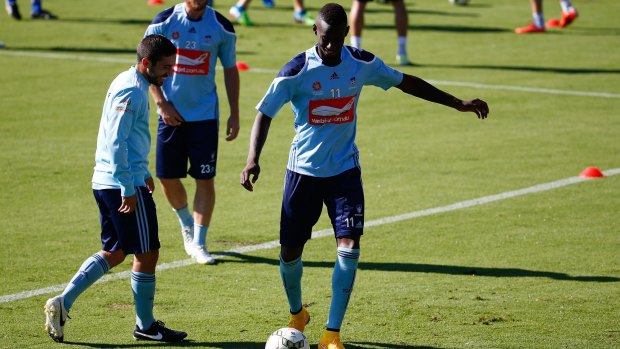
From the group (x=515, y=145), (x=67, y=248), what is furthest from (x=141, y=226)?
(x=515, y=145)

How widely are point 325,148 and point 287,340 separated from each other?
1.32 m

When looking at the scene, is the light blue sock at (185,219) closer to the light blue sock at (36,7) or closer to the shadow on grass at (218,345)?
the shadow on grass at (218,345)

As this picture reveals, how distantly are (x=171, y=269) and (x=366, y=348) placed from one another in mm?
2612

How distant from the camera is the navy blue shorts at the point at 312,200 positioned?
7309 millimetres

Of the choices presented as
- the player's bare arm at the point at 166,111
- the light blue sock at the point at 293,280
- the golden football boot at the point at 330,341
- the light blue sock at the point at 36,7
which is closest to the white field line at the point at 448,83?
the light blue sock at the point at 36,7

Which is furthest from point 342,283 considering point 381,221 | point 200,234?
point 381,221

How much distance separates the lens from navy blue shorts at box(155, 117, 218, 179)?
9.74 m

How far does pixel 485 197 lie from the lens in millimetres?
11797

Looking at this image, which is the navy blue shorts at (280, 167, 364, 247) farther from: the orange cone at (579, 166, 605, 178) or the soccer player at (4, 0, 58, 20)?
the soccer player at (4, 0, 58, 20)

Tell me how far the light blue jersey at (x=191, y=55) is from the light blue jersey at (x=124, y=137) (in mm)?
2398

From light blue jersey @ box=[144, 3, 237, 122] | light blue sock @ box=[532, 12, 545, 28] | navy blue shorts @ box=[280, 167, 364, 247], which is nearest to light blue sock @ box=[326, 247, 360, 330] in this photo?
navy blue shorts @ box=[280, 167, 364, 247]

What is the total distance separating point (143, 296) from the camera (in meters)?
7.34

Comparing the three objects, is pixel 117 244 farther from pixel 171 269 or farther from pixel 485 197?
pixel 485 197

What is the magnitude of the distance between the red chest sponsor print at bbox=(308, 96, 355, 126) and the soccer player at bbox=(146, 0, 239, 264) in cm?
254
